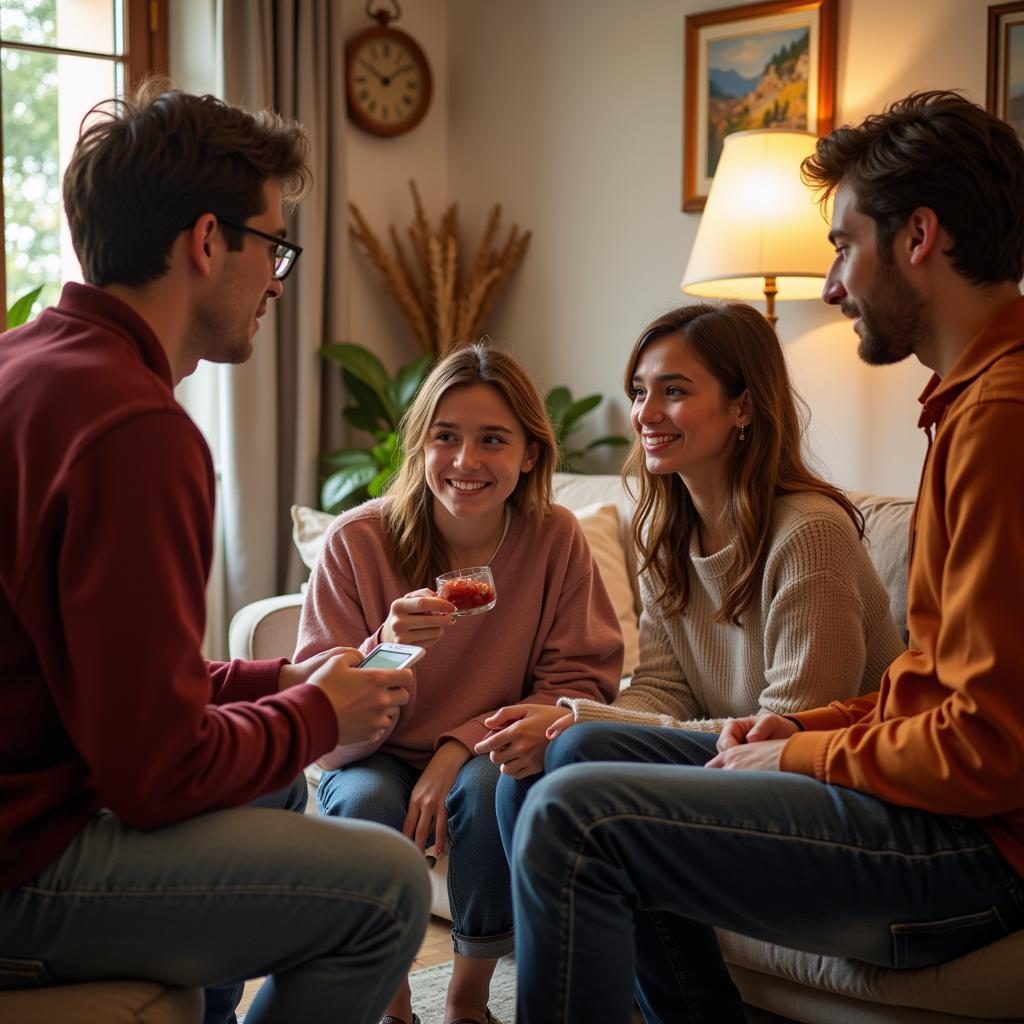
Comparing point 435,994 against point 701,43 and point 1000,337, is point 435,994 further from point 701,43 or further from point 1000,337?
point 701,43

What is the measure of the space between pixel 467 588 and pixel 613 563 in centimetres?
108

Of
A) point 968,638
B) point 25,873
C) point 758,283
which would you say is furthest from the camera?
point 758,283

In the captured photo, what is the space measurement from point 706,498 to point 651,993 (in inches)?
32.5

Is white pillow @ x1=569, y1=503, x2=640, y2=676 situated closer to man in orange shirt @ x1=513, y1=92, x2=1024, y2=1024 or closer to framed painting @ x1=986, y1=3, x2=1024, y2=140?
man in orange shirt @ x1=513, y1=92, x2=1024, y2=1024

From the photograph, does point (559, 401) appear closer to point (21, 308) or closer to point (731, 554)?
point (21, 308)

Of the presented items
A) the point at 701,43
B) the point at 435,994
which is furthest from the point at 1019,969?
the point at 701,43

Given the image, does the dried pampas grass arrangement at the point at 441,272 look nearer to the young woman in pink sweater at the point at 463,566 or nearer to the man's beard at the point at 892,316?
the young woman in pink sweater at the point at 463,566

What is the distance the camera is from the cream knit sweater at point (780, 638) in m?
1.90

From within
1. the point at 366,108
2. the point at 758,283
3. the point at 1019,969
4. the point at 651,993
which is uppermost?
the point at 366,108

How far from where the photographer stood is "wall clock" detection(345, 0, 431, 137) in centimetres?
422

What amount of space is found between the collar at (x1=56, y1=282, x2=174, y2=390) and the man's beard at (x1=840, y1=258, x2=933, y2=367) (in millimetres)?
890

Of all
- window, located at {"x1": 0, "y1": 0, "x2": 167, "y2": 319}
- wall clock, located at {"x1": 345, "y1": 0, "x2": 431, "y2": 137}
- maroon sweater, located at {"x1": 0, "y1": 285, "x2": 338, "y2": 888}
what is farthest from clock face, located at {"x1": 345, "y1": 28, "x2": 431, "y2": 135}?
maroon sweater, located at {"x1": 0, "y1": 285, "x2": 338, "y2": 888}

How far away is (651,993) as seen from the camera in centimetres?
175

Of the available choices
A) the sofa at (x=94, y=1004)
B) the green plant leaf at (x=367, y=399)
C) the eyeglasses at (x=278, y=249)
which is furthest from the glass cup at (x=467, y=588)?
the green plant leaf at (x=367, y=399)
